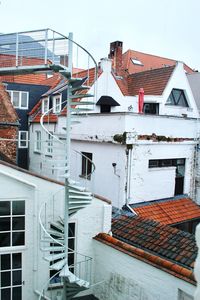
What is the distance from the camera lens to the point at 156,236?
300 inches

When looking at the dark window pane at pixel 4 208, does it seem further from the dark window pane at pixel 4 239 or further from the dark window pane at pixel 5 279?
the dark window pane at pixel 5 279

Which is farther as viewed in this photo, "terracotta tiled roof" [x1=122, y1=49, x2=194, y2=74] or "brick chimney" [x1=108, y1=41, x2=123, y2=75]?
"terracotta tiled roof" [x1=122, y1=49, x2=194, y2=74]

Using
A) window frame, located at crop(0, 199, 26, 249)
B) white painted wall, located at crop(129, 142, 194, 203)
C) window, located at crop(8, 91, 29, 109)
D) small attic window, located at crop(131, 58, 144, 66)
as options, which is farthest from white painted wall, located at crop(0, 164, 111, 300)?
small attic window, located at crop(131, 58, 144, 66)

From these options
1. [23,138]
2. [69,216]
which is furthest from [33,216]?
[23,138]

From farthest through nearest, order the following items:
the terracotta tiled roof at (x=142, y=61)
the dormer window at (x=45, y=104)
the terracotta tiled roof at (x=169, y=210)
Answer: the terracotta tiled roof at (x=142, y=61) → the dormer window at (x=45, y=104) → the terracotta tiled roof at (x=169, y=210)

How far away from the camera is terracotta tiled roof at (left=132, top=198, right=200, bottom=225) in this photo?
33.0 ft

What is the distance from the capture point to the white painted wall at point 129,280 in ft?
20.1

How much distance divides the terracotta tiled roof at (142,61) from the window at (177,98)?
7.05m

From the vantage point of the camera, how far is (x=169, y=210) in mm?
10609

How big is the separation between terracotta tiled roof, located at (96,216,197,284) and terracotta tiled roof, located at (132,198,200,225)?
139 centimetres

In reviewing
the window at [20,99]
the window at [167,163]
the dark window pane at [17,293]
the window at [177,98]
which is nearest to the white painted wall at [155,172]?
the window at [167,163]

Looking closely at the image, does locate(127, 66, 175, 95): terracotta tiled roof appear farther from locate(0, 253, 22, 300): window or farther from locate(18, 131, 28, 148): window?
locate(0, 253, 22, 300): window

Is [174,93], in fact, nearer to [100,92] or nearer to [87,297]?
[100,92]

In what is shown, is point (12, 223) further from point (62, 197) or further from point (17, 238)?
point (62, 197)
